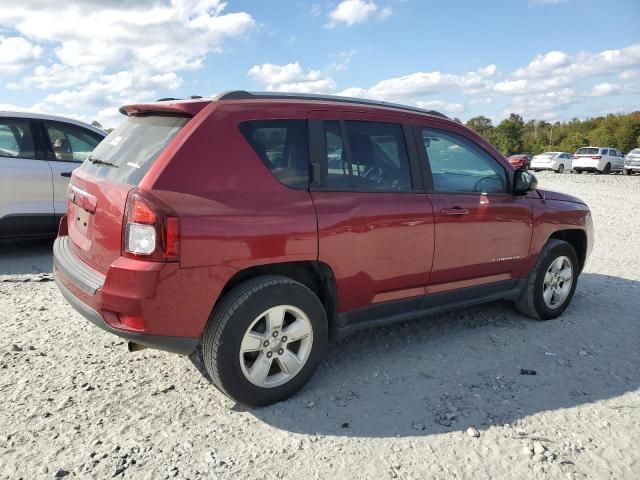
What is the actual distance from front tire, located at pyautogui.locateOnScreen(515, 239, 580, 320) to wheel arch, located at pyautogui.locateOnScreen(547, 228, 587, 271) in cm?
18

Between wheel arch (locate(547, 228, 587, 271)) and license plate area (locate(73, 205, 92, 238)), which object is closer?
license plate area (locate(73, 205, 92, 238))

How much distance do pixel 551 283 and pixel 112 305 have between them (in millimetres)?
3819

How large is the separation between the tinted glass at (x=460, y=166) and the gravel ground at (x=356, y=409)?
49.1 inches

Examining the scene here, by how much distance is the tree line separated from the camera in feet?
190

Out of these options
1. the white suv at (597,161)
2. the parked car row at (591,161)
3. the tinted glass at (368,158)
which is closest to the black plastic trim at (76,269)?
the tinted glass at (368,158)

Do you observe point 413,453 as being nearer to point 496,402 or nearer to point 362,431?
point 362,431

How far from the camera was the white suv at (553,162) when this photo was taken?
3531 centimetres

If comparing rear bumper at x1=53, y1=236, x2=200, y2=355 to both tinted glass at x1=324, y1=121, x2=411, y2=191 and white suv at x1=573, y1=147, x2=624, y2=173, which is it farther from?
white suv at x1=573, y1=147, x2=624, y2=173

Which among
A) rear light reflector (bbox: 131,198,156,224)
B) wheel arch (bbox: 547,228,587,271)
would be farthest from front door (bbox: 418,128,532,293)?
rear light reflector (bbox: 131,198,156,224)

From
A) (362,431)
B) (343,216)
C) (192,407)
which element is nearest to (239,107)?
(343,216)

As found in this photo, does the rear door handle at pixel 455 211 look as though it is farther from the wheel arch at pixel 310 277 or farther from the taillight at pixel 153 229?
the taillight at pixel 153 229

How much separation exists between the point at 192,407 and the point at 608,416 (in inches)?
98.7

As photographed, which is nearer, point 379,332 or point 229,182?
point 229,182

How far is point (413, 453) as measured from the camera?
280cm
